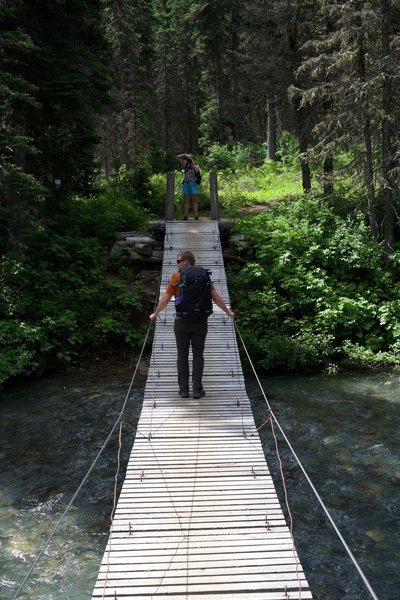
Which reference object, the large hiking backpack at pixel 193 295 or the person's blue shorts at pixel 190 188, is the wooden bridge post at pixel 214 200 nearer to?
the person's blue shorts at pixel 190 188

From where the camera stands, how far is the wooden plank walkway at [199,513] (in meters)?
3.98

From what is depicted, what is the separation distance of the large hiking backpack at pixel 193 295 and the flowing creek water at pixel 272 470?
2422mm

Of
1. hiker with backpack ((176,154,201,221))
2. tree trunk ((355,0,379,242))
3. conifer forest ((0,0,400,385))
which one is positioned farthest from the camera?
hiker with backpack ((176,154,201,221))

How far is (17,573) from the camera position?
538 centimetres

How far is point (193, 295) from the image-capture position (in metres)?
7.14

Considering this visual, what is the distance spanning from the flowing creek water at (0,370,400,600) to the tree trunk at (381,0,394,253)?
4819 millimetres

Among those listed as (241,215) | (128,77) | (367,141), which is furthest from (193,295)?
(128,77)

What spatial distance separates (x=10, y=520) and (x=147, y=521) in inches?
92.2

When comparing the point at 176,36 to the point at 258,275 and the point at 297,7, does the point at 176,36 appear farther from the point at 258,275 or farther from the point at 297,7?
the point at 258,275

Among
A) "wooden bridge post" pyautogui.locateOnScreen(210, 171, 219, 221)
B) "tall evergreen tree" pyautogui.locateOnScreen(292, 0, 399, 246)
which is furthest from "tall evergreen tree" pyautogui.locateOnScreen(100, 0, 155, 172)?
"tall evergreen tree" pyautogui.locateOnScreen(292, 0, 399, 246)

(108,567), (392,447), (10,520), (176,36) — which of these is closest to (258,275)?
(392,447)

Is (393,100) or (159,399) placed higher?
(393,100)

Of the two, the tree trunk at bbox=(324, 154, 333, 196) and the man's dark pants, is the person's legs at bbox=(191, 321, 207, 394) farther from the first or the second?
the tree trunk at bbox=(324, 154, 333, 196)

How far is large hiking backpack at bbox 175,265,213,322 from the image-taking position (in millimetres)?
7137
